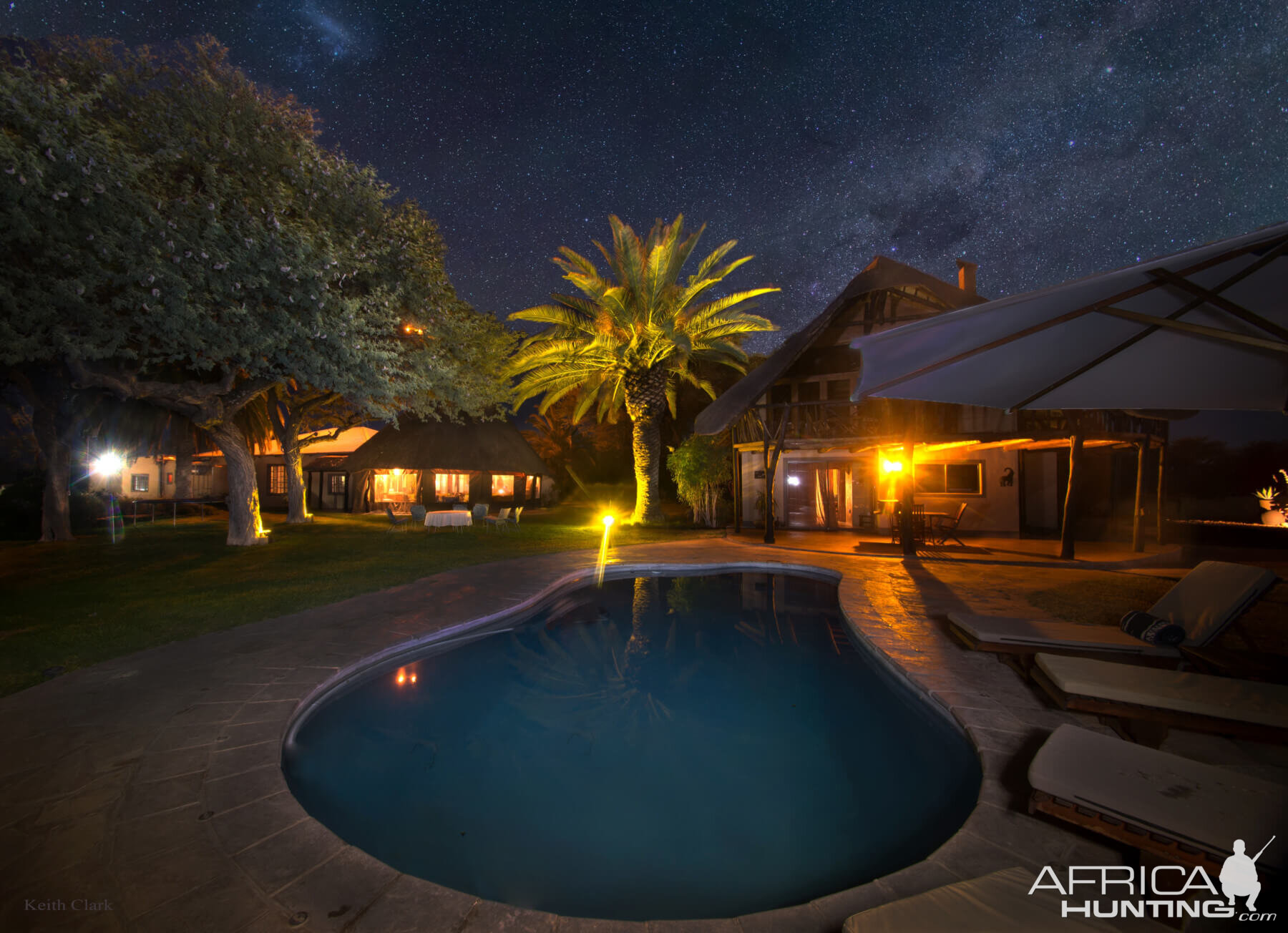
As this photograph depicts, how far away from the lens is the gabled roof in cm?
1512

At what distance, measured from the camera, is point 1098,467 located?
18.6m

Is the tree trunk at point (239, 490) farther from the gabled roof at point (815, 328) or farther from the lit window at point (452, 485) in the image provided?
the lit window at point (452, 485)

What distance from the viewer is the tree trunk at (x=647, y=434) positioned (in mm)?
19922

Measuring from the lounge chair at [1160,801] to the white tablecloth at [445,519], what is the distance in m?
19.2

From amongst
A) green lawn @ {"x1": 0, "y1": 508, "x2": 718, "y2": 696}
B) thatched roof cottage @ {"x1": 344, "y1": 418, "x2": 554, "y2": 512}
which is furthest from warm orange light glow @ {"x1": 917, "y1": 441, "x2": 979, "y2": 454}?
thatched roof cottage @ {"x1": 344, "y1": 418, "x2": 554, "y2": 512}

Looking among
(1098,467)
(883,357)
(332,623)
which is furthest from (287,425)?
(1098,467)

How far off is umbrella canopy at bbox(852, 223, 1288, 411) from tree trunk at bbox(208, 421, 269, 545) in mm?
17222

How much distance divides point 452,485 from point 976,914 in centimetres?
3195

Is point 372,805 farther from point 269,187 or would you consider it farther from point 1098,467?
point 1098,467

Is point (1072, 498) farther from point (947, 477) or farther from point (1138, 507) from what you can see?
point (947, 477)

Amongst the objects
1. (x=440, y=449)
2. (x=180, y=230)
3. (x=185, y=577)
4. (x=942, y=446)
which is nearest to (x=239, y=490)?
(x=185, y=577)

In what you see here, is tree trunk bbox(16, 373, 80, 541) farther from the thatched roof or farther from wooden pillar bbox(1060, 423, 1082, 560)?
wooden pillar bbox(1060, 423, 1082, 560)

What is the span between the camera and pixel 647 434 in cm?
2041

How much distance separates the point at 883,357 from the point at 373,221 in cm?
1322
